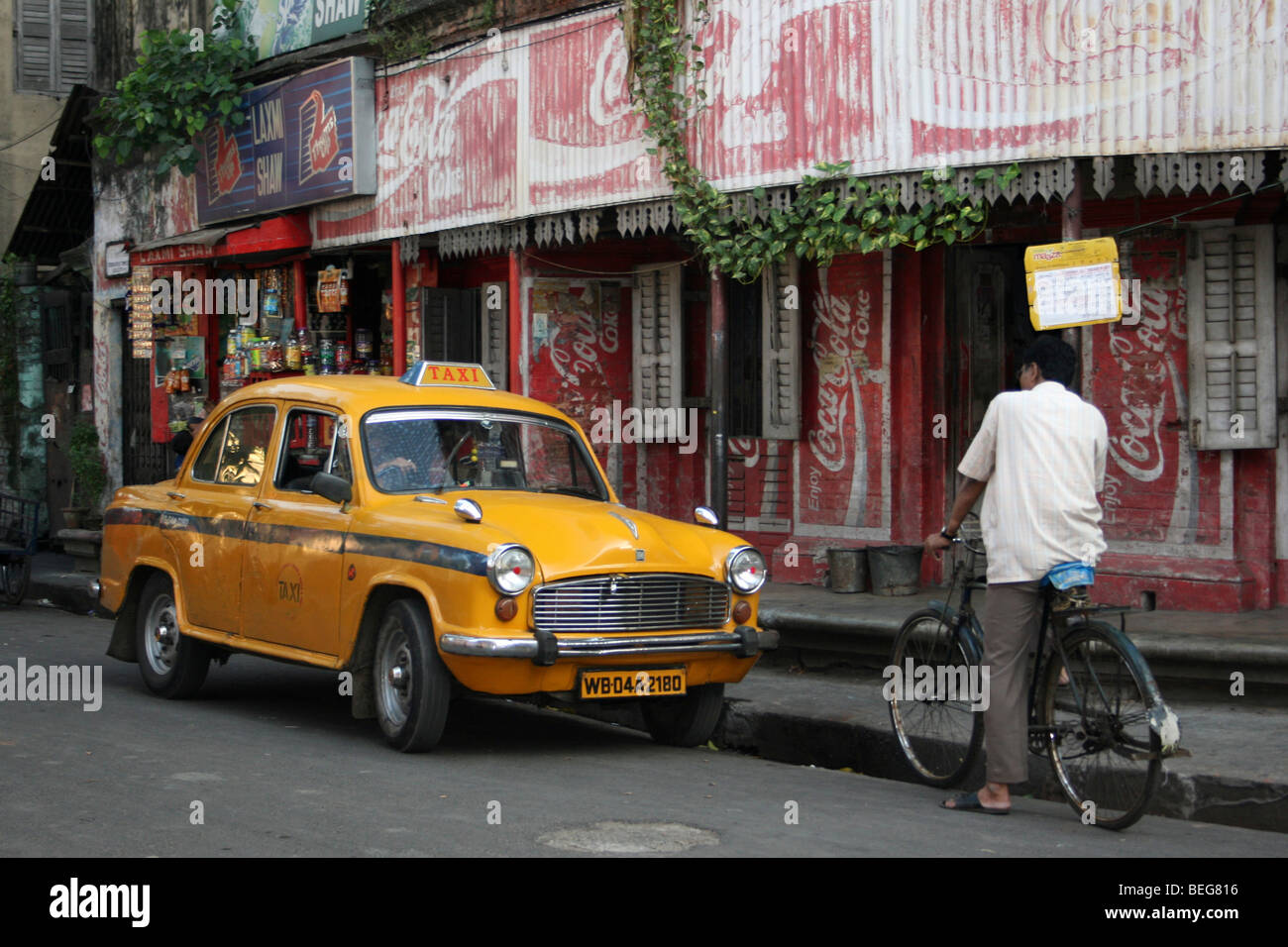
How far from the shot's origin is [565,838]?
18.9 ft

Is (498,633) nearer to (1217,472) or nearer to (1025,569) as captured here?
(1025,569)

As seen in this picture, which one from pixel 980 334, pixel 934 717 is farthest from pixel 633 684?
pixel 980 334

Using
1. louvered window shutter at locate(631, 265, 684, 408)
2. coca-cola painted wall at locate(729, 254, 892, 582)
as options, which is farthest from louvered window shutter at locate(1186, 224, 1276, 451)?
louvered window shutter at locate(631, 265, 684, 408)

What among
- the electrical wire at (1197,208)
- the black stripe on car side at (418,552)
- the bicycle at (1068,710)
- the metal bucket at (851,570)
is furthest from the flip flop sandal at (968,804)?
the metal bucket at (851,570)

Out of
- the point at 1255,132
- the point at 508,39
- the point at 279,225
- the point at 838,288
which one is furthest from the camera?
the point at 279,225

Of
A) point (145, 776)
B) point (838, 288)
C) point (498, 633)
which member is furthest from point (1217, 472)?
point (145, 776)

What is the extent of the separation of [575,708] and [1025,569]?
4110mm

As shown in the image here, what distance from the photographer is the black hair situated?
253 inches

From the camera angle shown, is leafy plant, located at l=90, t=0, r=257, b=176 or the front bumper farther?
leafy plant, located at l=90, t=0, r=257, b=176

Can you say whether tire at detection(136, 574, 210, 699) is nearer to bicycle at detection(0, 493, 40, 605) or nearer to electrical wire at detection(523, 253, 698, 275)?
electrical wire at detection(523, 253, 698, 275)

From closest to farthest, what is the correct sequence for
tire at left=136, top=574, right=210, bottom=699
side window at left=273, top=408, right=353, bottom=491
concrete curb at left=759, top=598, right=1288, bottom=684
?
side window at left=273, top=408, right=353, bottom=491 < concrete curb at left=759, top=598, right=1288, bottom=684 < tire at left=136, top=574, right=210, bottom=699

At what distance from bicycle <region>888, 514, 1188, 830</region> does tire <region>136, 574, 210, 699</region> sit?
4.33 metres

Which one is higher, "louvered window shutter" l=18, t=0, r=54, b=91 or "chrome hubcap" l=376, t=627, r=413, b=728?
"louvered window shutter" l=18, t=0, r=54, b=91

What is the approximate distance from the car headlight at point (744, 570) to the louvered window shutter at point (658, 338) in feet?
21.9
